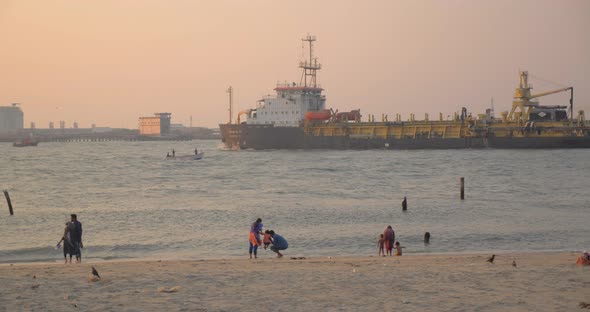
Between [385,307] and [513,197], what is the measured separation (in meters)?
28.3

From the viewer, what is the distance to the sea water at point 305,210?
838 inches

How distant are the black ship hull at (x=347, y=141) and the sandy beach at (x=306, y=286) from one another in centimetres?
7047

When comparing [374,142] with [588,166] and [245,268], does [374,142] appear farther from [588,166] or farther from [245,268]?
[245,268]

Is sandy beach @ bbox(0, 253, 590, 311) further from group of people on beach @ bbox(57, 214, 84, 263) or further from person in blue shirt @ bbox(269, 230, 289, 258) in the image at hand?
person in blue shirt @ bbox(269, 230, 289, 258)

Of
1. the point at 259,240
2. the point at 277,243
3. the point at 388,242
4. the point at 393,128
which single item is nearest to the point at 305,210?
the point at 388,242

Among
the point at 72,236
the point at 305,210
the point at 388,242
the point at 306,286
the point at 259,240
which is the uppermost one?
the point at 72,236

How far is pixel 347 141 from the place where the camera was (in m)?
91.6

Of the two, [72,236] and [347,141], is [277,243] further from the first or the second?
[347,141]

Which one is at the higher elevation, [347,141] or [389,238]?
[347,141]

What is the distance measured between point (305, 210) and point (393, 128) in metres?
60.7

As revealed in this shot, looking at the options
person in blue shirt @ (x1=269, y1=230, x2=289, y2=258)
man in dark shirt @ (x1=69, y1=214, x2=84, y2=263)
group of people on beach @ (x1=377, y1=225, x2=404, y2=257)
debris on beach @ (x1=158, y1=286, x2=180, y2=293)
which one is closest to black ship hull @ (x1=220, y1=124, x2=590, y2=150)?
group of people on beach @ (x1=377, y1=225, x2=404, y2=257)

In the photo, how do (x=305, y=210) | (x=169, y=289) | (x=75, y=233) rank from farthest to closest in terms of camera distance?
(x=305, y=210) < (x=75, y=233) < (x=169, y=289)

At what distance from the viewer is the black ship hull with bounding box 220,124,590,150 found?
268ft

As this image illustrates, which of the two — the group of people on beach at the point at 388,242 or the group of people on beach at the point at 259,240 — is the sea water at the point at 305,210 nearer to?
the group of people on beach at the point at 388,242
